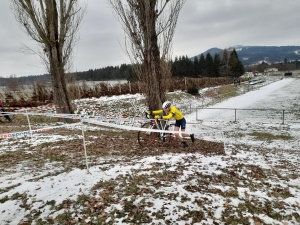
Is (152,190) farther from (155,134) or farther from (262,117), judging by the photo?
(262,117)

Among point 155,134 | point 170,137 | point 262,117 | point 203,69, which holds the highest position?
point 203,69

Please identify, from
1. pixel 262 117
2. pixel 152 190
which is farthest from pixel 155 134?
pixel 262 117

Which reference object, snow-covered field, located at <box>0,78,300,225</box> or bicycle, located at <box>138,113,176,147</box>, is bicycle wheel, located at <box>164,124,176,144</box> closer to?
bicycle, located at <box>138,113,176,147</box>

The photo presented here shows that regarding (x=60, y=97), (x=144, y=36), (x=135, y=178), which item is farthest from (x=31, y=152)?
(x=60, y=97)

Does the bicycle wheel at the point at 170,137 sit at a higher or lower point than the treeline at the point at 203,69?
lower

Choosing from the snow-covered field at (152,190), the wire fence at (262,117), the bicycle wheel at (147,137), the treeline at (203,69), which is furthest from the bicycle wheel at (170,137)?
the treeline at (203,69)

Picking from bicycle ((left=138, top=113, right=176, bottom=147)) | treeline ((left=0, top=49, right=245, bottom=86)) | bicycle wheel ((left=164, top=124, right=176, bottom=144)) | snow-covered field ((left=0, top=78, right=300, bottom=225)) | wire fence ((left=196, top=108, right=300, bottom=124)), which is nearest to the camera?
snow-covered field ((left=0, top=78, right=300, bottom=225))

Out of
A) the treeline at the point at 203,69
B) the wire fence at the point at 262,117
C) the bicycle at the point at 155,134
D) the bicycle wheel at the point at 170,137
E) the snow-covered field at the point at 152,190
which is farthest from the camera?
the treeline at the point at 203,69

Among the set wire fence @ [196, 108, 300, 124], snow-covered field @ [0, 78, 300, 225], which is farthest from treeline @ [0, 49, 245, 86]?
snow-covered field @ [0, 78, 300, 225]

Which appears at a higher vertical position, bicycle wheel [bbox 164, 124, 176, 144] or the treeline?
the treeline

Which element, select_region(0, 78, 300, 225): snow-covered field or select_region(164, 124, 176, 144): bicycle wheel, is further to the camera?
select_region(164, 124, 176, 144): bicycle wheel

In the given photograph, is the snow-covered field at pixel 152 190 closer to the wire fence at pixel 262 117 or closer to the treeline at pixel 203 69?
the wire fence at pixel 262 117

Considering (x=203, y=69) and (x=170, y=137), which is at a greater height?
Result: (x=203, y=69)

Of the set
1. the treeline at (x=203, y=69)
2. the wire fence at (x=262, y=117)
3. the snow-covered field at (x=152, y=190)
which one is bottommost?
the wire fence at (x=262, y=117)
